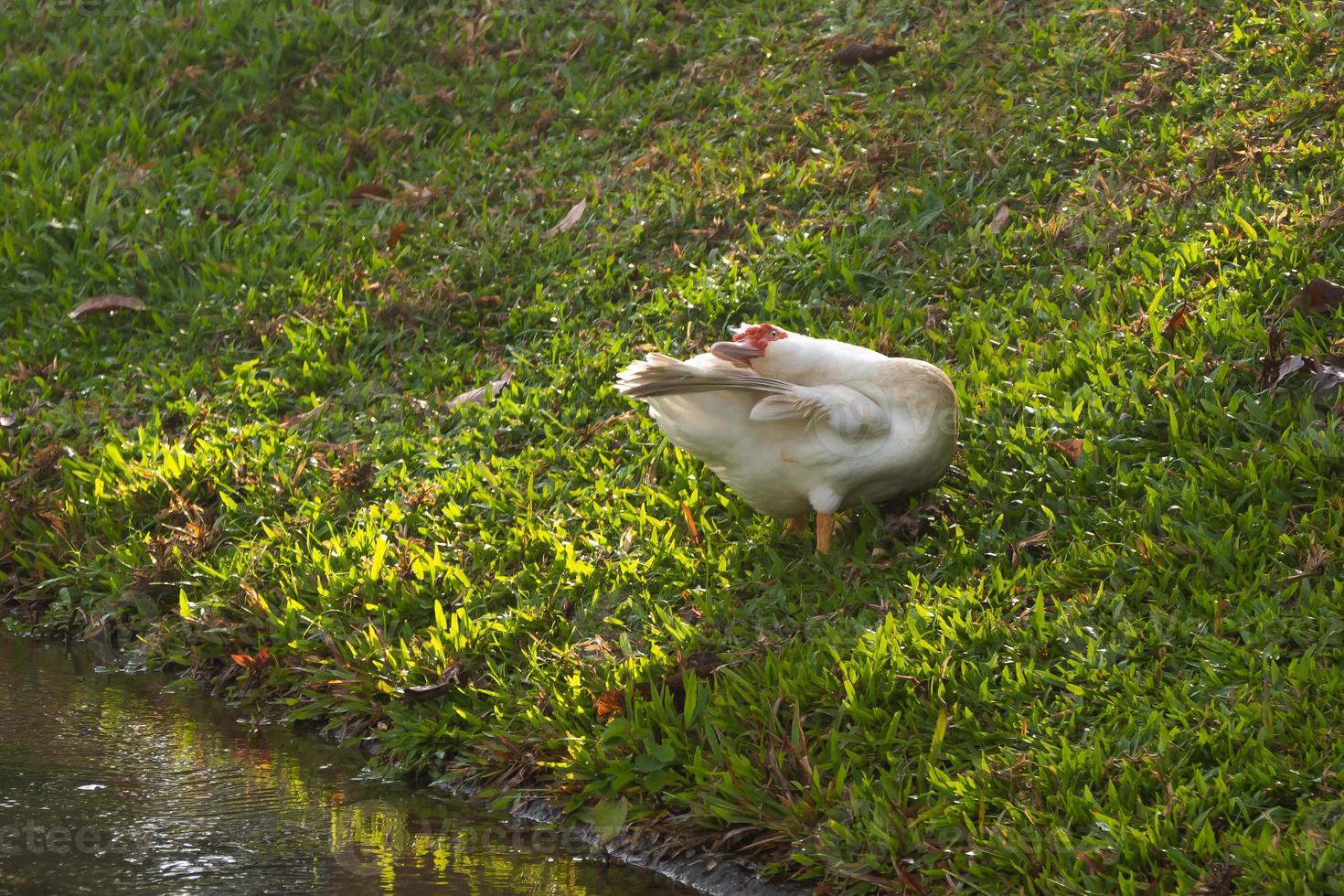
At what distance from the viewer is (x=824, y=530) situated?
4.37 metres

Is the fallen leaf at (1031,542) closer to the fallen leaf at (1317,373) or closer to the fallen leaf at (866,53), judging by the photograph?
the fallen leaf at (1317,373)

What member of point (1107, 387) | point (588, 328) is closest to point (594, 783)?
point (1107, 387)

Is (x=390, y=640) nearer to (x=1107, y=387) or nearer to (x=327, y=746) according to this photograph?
(x=327, y=746)

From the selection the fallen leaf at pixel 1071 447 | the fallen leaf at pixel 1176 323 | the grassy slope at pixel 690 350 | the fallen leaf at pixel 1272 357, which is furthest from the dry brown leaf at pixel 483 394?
the fallen leaf at pixel 1272 357

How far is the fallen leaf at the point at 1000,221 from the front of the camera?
5.70 meters

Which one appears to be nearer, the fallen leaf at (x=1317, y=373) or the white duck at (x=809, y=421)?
the white duck at (x=809, y=421)

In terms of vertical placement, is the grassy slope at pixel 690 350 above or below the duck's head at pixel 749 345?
below

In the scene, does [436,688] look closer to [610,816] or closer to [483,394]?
[610,816]

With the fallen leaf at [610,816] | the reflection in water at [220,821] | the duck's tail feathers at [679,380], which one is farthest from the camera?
the duck's tail feathers at [679,380]

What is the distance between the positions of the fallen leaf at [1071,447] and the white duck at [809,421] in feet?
1.13

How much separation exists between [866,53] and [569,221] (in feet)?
5.40

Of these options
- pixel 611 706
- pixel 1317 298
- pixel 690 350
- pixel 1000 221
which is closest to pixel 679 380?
pixel 611 706

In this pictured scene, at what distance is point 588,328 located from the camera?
19.5 feet

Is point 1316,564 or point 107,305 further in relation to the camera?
point 107,305
